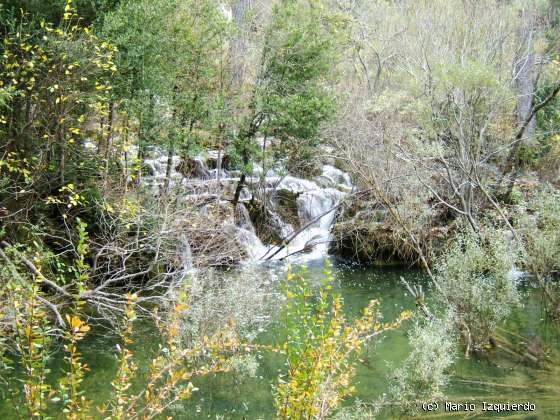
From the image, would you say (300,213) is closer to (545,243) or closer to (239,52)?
(239,52)

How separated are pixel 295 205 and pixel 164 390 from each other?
15115mm

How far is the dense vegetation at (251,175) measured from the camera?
7.47m

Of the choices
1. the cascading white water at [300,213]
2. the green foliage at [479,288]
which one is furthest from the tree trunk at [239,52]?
the green foliage at [479,288]

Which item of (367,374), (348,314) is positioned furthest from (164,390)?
(348,314)

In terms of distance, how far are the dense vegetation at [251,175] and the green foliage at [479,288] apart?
0.13 feet

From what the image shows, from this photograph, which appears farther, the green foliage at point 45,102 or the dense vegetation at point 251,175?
the green foliage at point 45,102

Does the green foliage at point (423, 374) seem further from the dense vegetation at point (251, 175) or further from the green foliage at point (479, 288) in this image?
the green foliage at point (479, 288)

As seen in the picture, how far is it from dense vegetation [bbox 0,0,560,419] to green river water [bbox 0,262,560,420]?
1.03 feet

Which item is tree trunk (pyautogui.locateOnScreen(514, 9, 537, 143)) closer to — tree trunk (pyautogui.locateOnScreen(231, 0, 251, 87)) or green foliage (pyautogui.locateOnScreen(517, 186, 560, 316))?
green foliage (pyautogui.locateOnScreen(517, 186, 560, 316))

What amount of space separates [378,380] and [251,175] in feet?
31.5

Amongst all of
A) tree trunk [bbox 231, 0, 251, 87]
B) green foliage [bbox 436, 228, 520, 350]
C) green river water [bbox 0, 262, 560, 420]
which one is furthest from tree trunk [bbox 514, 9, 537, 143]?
tree trunk [bbox 231, 0, 251, 87]

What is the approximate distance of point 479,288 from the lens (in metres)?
9.19

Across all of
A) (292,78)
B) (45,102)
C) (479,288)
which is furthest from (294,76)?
(479,288)

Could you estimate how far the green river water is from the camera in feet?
24.6
